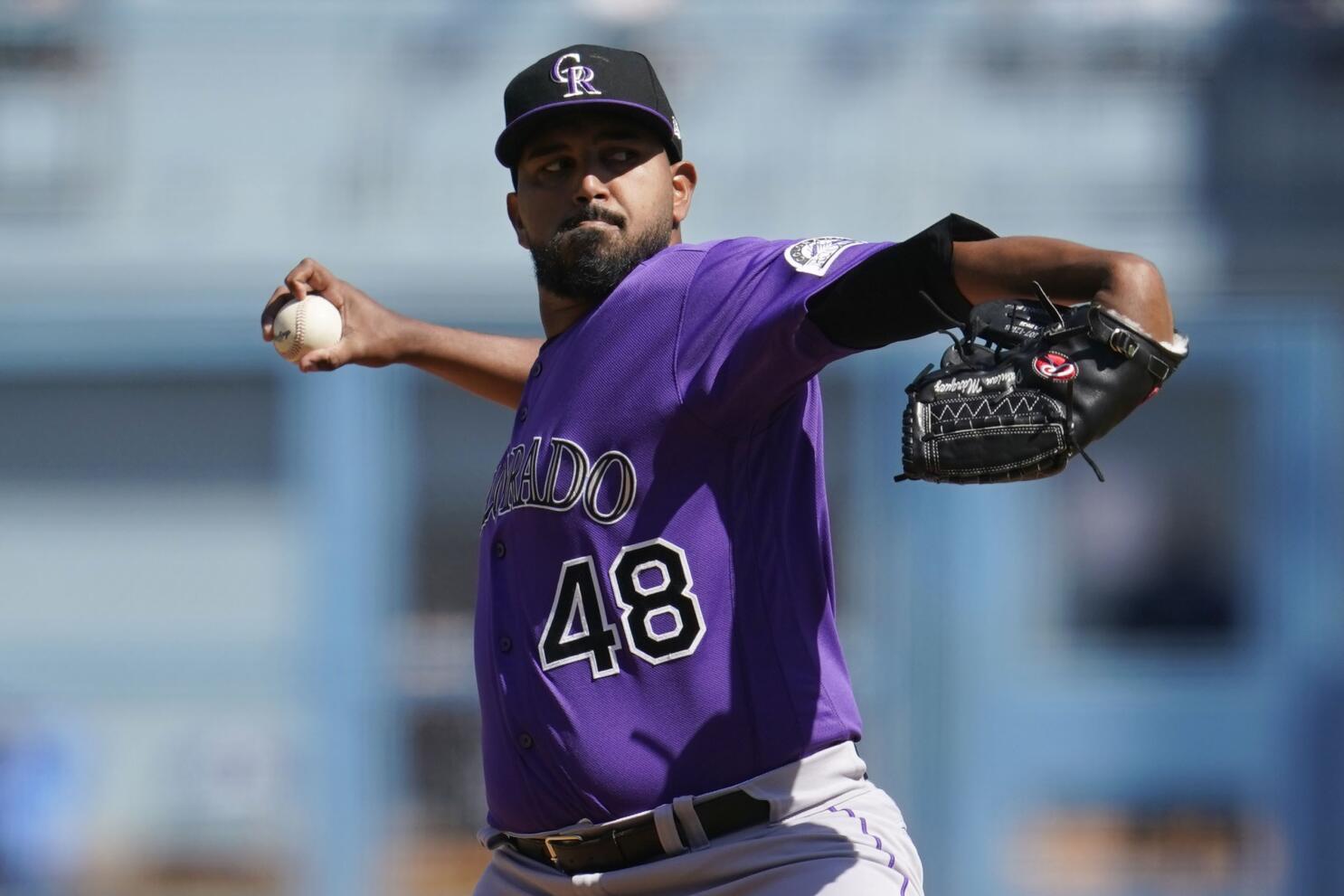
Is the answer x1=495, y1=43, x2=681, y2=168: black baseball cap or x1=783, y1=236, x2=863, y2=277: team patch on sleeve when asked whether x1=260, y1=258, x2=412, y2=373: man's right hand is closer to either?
x1=495, y1=43, x2=681, y2=168: black baseball cap

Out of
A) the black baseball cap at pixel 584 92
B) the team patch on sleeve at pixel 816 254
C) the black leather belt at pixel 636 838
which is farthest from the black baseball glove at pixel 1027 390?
the black baseball cap at pixel 584 92

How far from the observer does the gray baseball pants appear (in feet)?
8.18

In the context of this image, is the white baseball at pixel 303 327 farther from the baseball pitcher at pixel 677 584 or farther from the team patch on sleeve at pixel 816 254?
the team patch on sleeve at pixel 816 254

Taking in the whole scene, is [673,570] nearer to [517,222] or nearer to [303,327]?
[517,222]

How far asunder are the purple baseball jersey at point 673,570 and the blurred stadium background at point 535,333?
7481mm

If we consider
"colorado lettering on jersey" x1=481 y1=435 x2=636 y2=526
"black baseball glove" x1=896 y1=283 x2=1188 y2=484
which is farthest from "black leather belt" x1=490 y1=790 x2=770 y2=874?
"black baseball glove" x1=896 y1=283 x2=1188 y2=484

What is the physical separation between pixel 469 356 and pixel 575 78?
0.76 m

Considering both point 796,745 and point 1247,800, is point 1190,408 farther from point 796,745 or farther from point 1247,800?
point 796,745

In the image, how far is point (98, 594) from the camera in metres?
10.9

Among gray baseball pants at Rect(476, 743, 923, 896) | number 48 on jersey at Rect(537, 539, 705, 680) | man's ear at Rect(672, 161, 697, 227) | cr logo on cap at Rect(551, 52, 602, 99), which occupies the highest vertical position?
cr logo on cap at Rect(551, 52, 602, 99)

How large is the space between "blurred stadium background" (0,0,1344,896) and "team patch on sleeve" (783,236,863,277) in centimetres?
762

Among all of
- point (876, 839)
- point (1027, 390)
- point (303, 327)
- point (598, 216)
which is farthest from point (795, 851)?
point (303, 327)

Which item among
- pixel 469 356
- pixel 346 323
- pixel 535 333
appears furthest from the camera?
pixel 535 333

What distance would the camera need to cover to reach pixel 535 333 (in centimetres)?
1025
